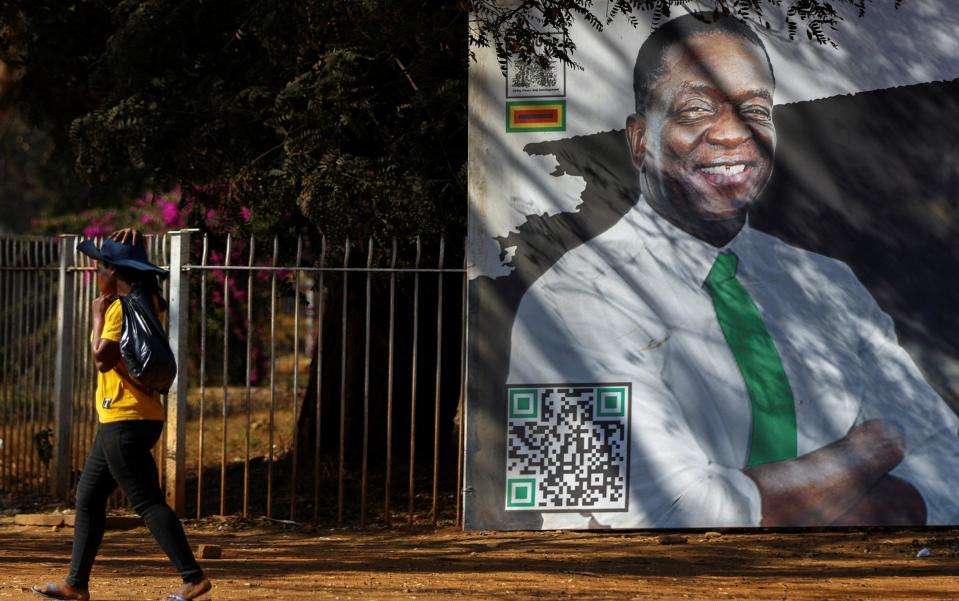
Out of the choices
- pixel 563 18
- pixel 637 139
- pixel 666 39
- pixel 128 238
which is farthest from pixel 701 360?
pixel 128 238

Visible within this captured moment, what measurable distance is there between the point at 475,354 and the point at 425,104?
2.08 metres

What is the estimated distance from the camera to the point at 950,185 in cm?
840

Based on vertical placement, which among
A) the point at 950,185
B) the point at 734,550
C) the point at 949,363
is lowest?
the point at 734,550

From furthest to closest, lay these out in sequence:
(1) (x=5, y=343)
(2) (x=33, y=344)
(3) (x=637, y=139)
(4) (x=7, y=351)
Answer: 1. (4) (x=7, y=351)
2. (1) (x=5, y=343)
3. (2) (x=33, y=344)
4. (3) (x=637, y=139)

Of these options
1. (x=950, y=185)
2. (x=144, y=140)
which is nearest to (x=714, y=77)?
(x=950, y=185)

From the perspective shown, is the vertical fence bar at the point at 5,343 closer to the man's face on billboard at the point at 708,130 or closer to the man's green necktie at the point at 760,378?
the man's face on billboard at the point at 708,130

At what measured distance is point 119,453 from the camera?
5734 millimetres

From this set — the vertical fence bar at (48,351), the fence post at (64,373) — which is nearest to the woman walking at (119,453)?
the fence post at (64,373)

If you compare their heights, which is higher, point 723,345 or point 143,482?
point 723,345

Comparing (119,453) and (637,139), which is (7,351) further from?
(119,453)

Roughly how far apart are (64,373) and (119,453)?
5.03 meters

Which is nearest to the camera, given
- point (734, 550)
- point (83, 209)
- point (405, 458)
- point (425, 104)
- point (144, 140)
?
point (734, 550)

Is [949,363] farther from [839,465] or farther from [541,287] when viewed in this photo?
[541,287]

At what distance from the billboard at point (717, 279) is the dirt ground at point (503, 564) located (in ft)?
0.70
